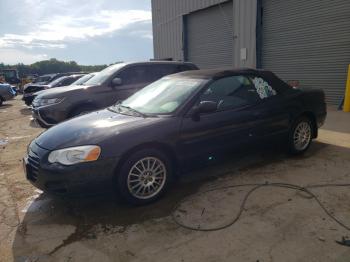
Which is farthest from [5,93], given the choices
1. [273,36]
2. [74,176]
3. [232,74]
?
[74,176]

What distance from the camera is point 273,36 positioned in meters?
12.1

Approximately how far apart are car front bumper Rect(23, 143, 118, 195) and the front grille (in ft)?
0.04

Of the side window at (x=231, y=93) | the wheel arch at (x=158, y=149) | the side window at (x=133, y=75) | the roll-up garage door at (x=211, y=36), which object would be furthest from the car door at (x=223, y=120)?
the roll-up garage door at (x=211, y=36)

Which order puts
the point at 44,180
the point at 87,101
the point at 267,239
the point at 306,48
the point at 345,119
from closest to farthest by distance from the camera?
1. the point at 267,239
2. the point at 44,180
3. the point at 87,101
4. the point at 345,119
5. the point at 306,48

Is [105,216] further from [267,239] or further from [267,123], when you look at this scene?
[267,123]

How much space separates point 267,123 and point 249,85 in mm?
592

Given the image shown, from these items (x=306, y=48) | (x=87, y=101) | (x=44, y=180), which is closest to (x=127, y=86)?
(x=87, y=101)

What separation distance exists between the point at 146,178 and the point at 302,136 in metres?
2.80

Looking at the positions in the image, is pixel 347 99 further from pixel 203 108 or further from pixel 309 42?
pixel 203 108

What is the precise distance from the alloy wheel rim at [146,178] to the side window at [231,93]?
103cm

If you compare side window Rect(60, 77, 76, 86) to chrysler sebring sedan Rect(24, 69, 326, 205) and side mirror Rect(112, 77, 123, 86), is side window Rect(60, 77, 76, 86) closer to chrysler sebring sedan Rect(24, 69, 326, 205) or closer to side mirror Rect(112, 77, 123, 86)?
side mirror Rect(112, 77, 123, 86)

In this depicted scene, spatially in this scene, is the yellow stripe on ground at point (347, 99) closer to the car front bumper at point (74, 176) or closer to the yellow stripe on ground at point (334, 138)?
the yellow stripe on ground at point (334, 138)

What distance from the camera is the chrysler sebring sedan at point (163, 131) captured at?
3.28 m

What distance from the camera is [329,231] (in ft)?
9.55
